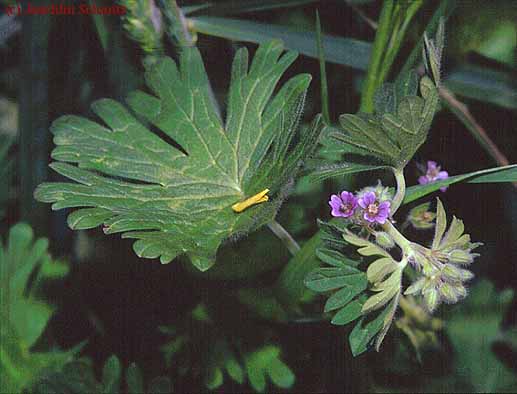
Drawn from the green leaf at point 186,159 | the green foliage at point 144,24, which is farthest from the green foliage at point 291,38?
the green leaf at point 186,159

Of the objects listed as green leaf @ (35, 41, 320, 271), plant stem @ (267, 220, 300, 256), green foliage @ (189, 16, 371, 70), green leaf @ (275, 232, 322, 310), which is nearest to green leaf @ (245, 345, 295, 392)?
green leaf @ (275, 232, 322, 310)

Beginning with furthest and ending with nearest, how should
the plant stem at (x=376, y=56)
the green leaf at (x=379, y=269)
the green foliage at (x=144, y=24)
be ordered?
the green foliage at (x=144, y=24), the plant stem at (x=376, y=56), the green leaf at (x=379, y=269)

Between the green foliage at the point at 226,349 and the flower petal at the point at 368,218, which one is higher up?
the flower petal at the point at 368,218

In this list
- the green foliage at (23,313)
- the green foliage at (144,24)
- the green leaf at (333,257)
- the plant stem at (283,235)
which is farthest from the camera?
the green foliage at (23,313)

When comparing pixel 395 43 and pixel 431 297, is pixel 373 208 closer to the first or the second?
pixel 431 297

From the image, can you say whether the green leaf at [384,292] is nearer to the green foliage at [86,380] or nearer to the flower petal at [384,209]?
the flower petal at [384,209]

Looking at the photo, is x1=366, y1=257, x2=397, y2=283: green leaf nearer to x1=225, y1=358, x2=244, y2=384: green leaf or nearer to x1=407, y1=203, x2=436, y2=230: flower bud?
x1=407, y1=203, x2=436, y2=230: flower bud

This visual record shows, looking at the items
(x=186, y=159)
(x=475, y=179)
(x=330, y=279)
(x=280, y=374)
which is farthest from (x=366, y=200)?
(x=280, y=374)
